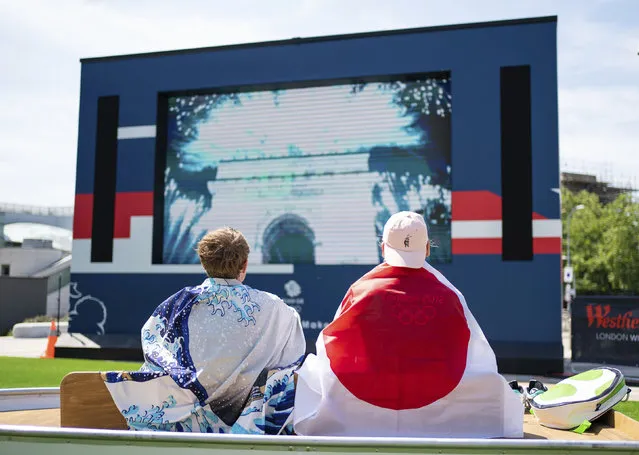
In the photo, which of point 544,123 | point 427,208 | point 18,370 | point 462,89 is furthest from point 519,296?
point 18,370

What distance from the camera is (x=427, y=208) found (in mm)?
12406

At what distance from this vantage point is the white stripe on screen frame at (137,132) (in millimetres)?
14008

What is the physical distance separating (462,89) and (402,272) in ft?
32.5

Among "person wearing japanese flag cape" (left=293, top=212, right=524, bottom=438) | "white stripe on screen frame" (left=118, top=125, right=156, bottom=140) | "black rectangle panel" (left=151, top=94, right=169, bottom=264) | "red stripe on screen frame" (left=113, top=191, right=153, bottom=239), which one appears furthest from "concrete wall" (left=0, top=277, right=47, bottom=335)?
"person wearing japanese flag cape" (left=293, top=212, right=524, bottom=438)

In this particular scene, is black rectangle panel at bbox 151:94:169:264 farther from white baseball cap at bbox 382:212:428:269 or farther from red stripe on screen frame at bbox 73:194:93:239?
white baseball cap at bbox 382:212:428:269

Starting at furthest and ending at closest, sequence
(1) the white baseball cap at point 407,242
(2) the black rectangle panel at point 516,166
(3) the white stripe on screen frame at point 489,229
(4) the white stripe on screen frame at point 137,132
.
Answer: (4) the white stripe on screen frame at point 137,132
(2) the black rectangle panel at point 516,166
(3) the white stripe on screen frame at point 489,229
(1) the white baseball cap at point 407,242

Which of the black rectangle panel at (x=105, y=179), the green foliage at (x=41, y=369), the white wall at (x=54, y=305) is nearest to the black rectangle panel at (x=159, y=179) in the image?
the black rectangle panel at (x=105, y=179)

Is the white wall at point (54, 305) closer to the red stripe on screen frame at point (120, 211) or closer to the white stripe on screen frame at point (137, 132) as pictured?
the red stripe on screen frame at point (120, 211)

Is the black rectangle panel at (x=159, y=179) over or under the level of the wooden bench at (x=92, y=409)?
over

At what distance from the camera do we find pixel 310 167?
42.9 ft

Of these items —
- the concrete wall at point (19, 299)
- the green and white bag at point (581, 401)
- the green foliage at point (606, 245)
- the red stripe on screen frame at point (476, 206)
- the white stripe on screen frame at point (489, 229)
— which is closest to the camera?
the green and white bag at point (581, 401)

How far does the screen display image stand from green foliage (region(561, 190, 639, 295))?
2754 cm

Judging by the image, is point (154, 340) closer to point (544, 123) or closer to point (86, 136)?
point (544, 123)

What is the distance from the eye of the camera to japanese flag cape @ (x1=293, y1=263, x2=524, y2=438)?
2822 mm
